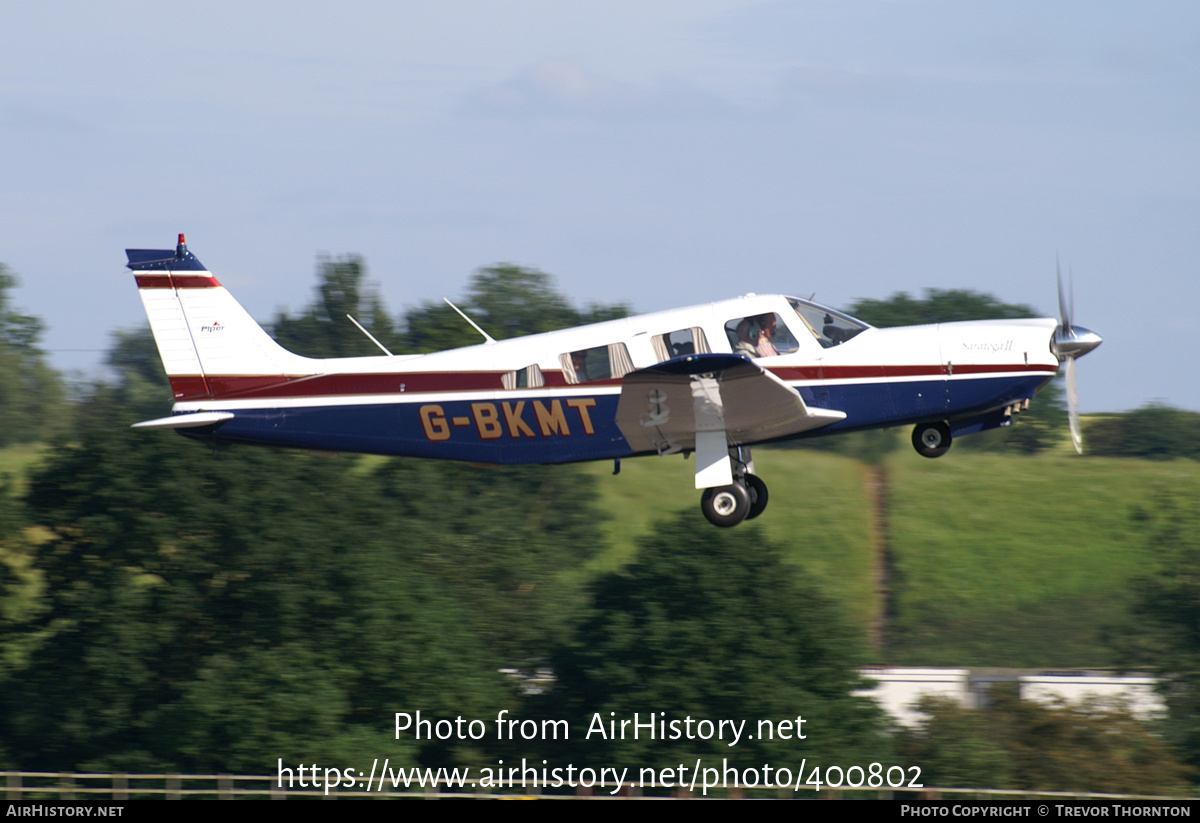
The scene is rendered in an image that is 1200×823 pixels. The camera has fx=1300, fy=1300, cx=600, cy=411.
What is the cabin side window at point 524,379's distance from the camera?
45.3ft

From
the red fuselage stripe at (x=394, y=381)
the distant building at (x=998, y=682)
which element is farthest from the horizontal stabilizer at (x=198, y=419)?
the distant building at (x=998, y=682)

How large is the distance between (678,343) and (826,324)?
1.67 metres

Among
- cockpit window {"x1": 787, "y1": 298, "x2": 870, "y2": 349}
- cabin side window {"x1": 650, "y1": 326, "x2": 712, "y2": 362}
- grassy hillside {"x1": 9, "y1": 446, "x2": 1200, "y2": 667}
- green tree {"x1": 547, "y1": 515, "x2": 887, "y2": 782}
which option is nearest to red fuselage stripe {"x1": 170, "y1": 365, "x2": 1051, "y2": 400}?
cockpit window {"x1": 787, "y1": 298, "x2": 870, "y2": 349}

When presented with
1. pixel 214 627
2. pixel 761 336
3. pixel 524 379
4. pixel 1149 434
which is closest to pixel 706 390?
pixel 761 336

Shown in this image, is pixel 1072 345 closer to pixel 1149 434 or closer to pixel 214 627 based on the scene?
pixel 214 627

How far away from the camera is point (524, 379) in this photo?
45.4 ft

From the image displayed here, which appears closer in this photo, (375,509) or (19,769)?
(19,769)

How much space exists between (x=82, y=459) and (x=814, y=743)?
2194 centimetres

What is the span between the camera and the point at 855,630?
36906mm

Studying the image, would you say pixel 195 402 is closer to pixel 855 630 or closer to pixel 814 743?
pixel 814 743

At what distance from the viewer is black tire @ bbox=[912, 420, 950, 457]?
560 inches
